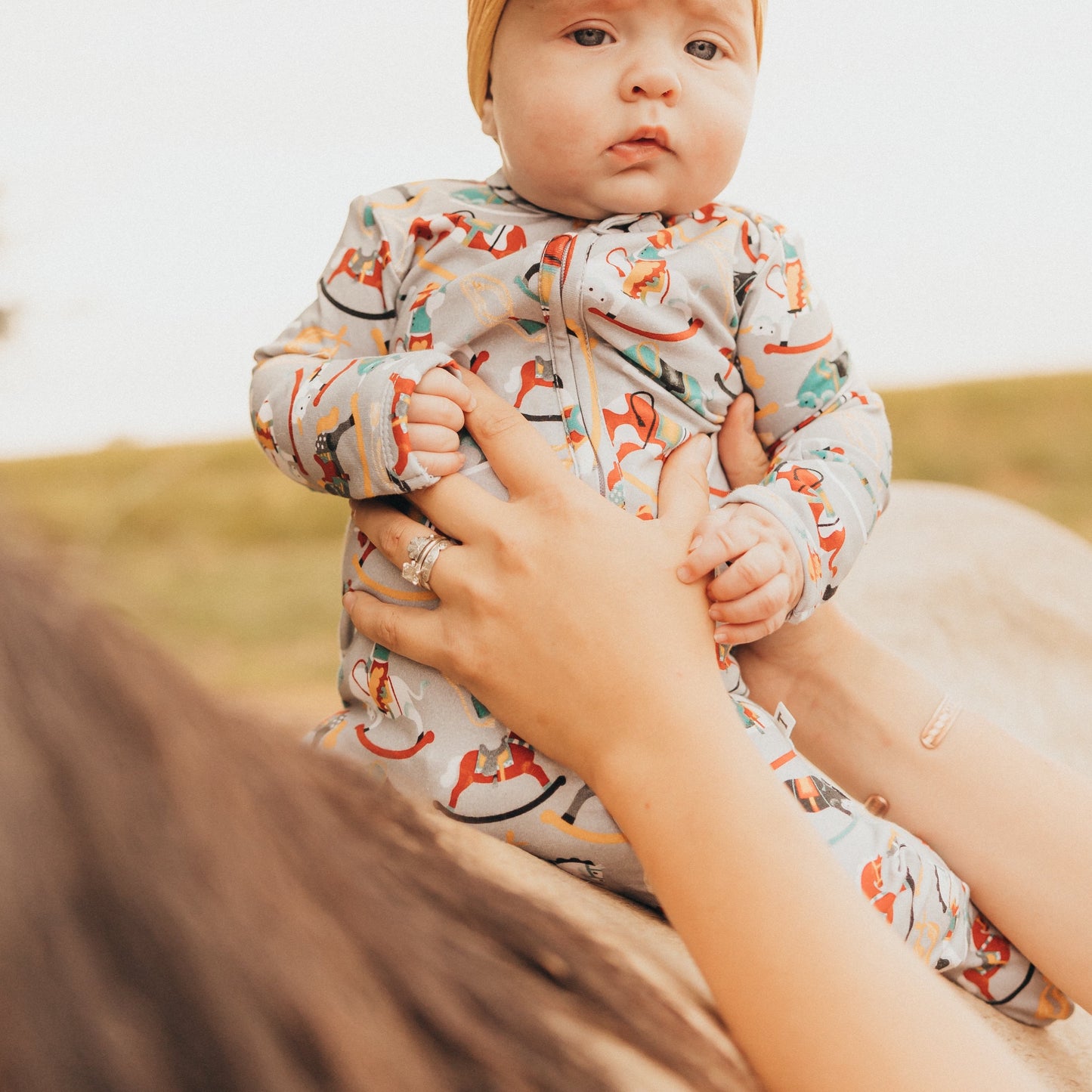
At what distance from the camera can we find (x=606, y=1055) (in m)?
0.48

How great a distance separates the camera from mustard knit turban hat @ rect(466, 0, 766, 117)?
109cm

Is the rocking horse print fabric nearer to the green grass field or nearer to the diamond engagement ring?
the diamond engagement ring

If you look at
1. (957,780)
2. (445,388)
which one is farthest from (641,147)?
(957,780)

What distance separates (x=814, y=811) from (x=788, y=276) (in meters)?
0.56

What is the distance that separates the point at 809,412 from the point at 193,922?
0.90m

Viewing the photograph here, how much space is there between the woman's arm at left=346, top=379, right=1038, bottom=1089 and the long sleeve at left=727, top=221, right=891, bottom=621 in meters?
0.11

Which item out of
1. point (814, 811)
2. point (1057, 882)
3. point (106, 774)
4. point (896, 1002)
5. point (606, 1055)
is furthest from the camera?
point (1057, 882)

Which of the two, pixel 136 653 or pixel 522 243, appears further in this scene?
pixel 522 243

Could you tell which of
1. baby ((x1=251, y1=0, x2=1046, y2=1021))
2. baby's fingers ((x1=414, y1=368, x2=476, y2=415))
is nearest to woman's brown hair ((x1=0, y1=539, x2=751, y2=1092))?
baby ((x1=251, y1=0, x2=1046, y2=1021))

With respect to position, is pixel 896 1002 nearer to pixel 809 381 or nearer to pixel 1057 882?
pixel 1057 882

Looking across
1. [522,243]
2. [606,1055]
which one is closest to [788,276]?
[522,243]

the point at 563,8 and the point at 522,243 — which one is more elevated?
the point at 563,8

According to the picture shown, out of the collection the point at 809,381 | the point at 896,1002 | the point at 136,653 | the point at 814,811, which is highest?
the point at 136,653

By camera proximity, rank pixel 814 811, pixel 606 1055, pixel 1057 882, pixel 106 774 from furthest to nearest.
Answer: pixel 1057 882 < pixel 814 811 < pixel 606 1055 < pixel 106 774
